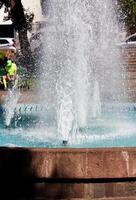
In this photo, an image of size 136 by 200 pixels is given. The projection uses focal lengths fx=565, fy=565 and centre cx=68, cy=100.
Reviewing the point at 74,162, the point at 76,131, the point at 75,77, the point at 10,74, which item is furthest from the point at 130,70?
the point at 74,162

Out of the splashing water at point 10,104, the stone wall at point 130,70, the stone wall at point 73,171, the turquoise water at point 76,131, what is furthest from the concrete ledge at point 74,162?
the stone wall at point 130,70

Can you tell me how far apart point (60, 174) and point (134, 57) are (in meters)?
16.9

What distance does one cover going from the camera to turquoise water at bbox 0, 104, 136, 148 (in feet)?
30.6

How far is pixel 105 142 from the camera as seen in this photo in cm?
934

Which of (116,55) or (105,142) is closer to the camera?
(105,142)

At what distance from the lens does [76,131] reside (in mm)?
10211

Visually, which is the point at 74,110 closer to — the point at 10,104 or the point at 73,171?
the point at 10,104

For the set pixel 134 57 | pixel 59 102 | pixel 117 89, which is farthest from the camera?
pixel 134 57

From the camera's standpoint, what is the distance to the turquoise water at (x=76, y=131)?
9.31 metres

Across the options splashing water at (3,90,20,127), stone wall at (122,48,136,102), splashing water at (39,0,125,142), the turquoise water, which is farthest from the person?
the turquoise water

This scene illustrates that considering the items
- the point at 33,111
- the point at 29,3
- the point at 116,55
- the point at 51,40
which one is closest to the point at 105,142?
the point at 33,111

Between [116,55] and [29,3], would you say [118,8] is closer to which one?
[116,55]

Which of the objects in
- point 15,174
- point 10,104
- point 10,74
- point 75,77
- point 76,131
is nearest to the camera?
point 15,174

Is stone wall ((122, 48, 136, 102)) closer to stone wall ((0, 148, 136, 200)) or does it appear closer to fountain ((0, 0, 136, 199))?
fountain ((0, 0, 136, 199))
